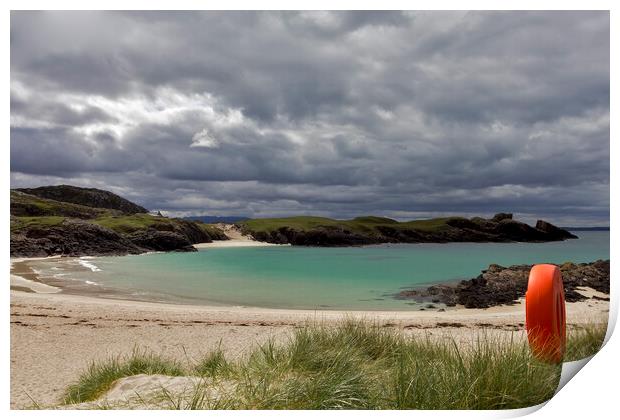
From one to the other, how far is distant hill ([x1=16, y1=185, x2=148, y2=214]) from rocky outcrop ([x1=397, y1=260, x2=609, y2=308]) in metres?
58.8

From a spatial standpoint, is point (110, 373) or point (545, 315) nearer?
point (545, 315)

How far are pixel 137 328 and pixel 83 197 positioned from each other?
66.7m

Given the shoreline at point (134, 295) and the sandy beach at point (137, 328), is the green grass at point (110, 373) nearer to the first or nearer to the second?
the sandy beach at point (137, 328)

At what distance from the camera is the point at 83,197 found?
72000mm

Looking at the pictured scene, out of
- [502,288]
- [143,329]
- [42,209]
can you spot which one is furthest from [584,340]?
[42,209]

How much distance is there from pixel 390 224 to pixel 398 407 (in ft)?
211

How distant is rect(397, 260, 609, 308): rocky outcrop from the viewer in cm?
1838

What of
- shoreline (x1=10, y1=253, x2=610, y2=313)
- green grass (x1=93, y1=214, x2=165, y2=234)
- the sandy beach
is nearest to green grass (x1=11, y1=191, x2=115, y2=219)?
green grass (x1=93, y1=214, x2=165, y2=234)

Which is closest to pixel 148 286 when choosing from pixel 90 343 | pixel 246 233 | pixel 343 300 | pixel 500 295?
pixel 343 300

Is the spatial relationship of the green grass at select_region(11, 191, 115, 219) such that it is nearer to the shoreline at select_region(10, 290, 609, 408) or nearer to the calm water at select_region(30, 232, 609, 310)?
the calm water at select_region(30, 232, 609, 310)

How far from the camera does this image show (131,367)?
6.32 meters

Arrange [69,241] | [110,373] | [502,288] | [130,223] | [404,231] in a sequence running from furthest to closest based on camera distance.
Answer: [404,231] < [130,223] < [69,241] < [502,288] < [110,373]

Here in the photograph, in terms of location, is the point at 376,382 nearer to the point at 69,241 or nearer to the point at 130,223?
the point at 69,241
